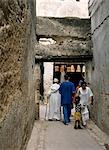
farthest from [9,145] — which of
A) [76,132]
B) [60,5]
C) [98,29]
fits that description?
[60,5]

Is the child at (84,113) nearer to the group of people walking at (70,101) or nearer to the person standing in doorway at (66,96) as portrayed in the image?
the group of people walking at (70,101)

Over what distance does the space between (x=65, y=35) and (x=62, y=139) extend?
4323mm

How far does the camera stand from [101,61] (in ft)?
27.0

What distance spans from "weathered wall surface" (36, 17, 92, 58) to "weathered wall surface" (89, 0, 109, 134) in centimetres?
64

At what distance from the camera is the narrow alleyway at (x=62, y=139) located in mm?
6179

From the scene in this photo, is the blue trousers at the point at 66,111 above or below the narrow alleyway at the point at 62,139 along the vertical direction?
above

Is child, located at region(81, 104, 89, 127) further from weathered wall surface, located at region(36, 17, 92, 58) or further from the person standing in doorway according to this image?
weathered wall surface, located at region(36, 17, 92, 58)

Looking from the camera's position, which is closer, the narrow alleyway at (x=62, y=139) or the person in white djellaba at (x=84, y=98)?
the narrow alleyway at (x=62, y=139)

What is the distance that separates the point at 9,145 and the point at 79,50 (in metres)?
7.24

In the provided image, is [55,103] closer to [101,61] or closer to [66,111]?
[66,111]

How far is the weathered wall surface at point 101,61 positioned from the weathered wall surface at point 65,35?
64 centimetres

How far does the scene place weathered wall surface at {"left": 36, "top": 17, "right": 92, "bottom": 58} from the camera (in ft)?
33.4

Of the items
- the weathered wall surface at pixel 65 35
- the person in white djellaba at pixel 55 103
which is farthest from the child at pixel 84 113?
the weathered wall surface at pixel 65 35

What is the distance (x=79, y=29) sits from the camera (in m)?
10.5
